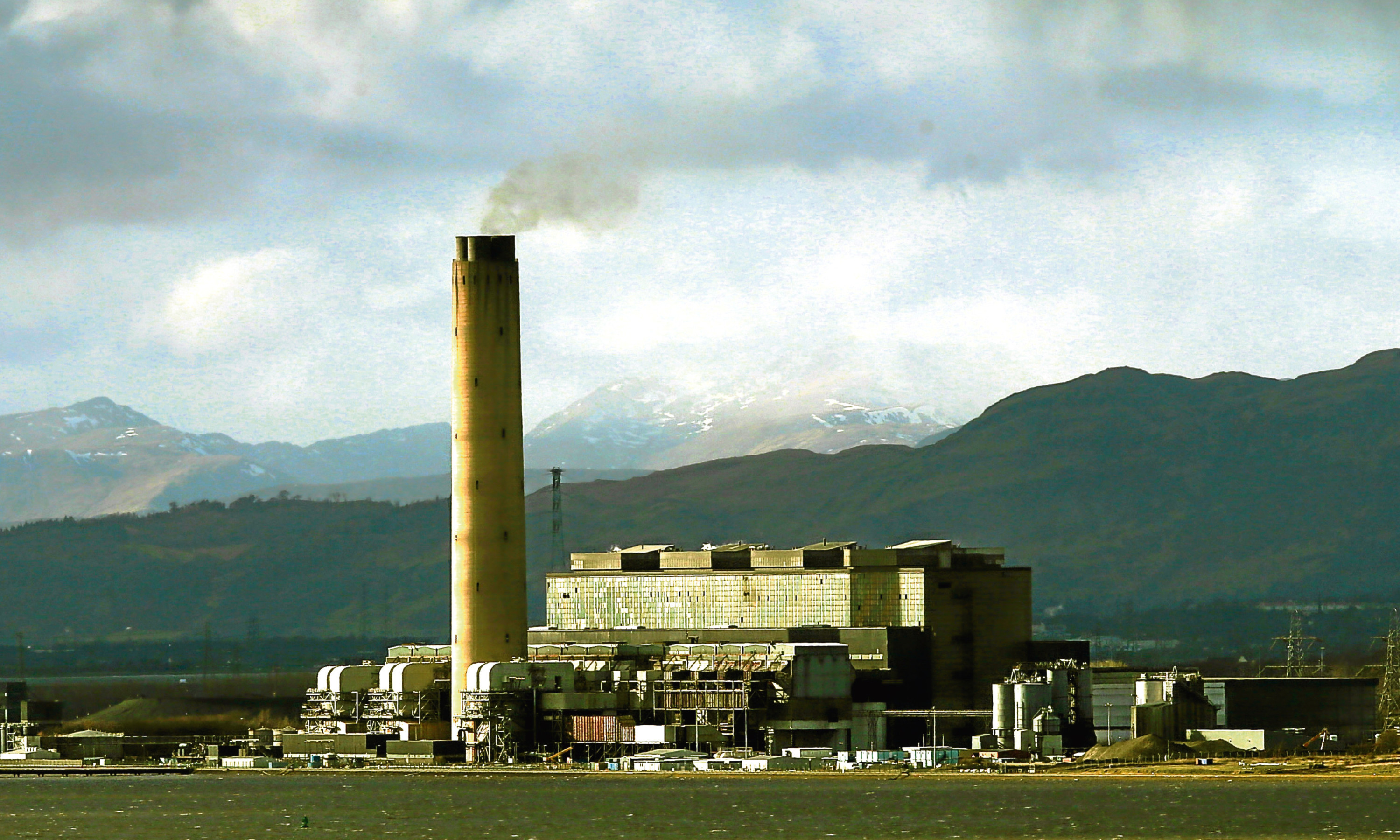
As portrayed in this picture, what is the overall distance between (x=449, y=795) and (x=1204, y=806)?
165 feet

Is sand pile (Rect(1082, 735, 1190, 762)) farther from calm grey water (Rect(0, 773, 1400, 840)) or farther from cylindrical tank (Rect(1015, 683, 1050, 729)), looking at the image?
calm grey water (Rect(0, 773, 1400, 840))

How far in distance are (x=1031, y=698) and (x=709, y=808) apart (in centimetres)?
4682

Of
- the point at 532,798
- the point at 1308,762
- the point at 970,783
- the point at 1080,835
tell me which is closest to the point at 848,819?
the point at 1080,835

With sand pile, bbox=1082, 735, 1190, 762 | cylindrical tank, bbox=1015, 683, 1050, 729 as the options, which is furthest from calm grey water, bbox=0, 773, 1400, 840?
cylindrical tank, bbox=1015, 683, 1050, 729

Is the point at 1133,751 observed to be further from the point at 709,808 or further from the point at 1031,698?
the point at 709,808

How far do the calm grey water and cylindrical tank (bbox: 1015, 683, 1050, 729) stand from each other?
309 inches

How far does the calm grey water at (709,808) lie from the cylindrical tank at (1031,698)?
7851mm

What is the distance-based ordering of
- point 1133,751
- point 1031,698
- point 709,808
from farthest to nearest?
point 1031,698 → point 1133,751 → point 709,808

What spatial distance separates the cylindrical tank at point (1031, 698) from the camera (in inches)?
7810

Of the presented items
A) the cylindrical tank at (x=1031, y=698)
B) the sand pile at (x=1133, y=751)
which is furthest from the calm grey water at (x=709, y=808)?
the cylindrical tank at (x=1031, y=698)

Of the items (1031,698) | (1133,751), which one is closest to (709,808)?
(1031,698)

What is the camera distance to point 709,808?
159 m

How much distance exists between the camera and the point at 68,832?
144125mm

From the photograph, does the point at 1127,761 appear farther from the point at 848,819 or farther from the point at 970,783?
the point at 848,819
